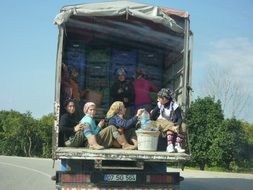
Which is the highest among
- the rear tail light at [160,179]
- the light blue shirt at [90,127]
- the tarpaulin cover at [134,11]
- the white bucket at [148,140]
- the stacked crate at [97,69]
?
the tarpaulin cover at [134,11]

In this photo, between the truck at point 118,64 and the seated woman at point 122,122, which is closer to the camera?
the truck at point 118,64

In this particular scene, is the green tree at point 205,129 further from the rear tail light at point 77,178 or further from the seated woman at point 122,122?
the rear tail light at point 77,178

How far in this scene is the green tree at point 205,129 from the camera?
27172mm

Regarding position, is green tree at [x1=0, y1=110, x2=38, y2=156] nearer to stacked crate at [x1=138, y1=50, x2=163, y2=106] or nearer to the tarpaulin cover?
stacked crate at [x1=138, y1=50, x2=163, y2=106]

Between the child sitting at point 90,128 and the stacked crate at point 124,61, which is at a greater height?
the stacked crate at point 124,61

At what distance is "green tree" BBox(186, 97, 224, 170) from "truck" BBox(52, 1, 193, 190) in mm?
14628

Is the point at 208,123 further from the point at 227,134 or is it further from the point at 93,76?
the point at 93,76

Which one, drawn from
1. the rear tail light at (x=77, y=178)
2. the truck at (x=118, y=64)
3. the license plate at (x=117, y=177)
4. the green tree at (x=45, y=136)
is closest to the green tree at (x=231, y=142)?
the truck at (x=118, y=64)

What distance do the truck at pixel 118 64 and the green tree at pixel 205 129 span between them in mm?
14628

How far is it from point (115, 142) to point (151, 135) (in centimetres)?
74

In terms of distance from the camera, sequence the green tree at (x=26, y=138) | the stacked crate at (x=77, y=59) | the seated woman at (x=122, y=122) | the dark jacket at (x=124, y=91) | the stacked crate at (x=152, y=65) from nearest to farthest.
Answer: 1. the seated woman at (x=122, y=122)
2. the dark jacket at (x=124, y=91)
3. the stacked crate at (x=152, y=65)
4. the stacked crate at (x=77, y=59)
5. the green tree at (x=26, y=138)

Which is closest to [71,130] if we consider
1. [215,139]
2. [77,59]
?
[77,59]

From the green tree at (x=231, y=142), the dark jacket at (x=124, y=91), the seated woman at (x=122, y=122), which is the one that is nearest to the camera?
A: the seated woman at (x=122, y=122)

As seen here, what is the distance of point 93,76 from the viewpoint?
42.3ft
